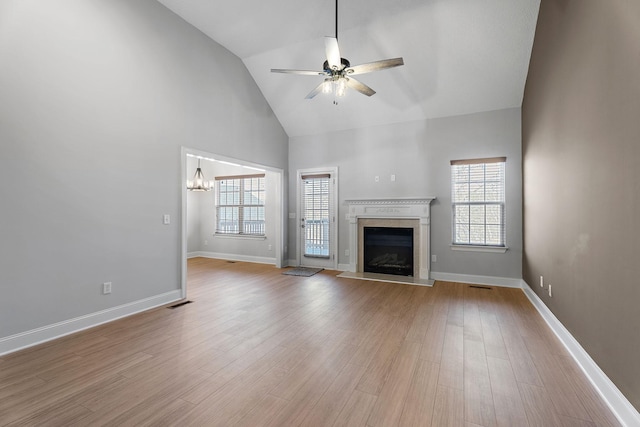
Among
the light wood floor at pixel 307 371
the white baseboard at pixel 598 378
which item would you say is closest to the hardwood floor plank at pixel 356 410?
the light wood floor at pixel 307 371

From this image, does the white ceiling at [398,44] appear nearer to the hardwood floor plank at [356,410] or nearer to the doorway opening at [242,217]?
the doorway opening at [242,217]

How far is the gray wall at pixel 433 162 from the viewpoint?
4.96 metres

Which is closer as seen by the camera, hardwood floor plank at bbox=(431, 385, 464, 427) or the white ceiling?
hardwood floor plank at bbox=(431, 385, 464, 427)

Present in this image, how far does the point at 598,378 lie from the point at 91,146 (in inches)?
196

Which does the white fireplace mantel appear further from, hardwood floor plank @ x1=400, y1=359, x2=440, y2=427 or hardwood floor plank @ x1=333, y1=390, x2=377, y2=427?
hardwood floor plank @ x1=333, y1=390, x2=377, y2=427

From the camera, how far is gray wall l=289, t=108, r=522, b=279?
496 centimetres

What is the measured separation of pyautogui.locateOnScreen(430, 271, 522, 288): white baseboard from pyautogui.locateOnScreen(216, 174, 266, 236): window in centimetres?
422

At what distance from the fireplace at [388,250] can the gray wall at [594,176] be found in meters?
2.33

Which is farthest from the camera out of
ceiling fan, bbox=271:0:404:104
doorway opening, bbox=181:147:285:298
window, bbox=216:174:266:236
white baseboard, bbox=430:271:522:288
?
window, bbox=216:174:266:236

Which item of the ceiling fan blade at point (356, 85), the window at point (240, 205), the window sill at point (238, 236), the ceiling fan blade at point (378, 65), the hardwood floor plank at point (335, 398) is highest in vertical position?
the ceiling fan blade at point (378, 65)

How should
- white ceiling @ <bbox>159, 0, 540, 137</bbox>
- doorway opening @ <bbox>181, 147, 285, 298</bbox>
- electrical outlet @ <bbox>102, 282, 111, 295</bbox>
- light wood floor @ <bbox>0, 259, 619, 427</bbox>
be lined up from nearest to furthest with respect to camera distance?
light wood floor @ <bbox>0, 259, 619, 427</bbox> → electrical outlet @ <bbox>102, 282, 111, 295</bbox> → white ceiling @ <bbox>159, 0, 540, 137</bbox> → doorway opening @ <bbox>181, 147, 285, 298</bbox>

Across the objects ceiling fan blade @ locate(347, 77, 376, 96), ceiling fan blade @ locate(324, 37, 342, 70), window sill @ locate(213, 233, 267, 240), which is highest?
ceiling fan blade @ locate(324, 37, 342, 70)

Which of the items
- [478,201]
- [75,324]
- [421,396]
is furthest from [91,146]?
[478,201]

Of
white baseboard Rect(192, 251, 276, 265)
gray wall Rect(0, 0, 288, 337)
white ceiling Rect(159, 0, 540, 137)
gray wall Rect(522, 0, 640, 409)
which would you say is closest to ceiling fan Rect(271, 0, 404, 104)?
white ceiling Rect(159, 0, 540, 137)
